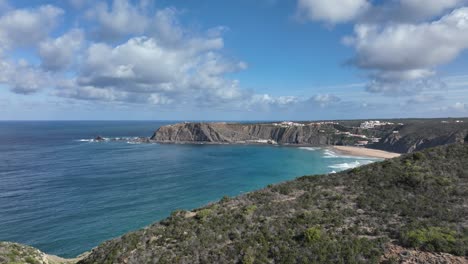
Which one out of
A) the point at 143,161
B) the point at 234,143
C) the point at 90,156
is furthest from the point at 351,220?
the point at 234,143

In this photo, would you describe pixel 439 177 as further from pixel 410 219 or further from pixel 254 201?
pixel 254 201

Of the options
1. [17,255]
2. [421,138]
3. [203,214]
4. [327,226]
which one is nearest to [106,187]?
[17,255]

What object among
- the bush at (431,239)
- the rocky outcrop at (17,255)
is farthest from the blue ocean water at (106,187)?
the bush at (431,239)

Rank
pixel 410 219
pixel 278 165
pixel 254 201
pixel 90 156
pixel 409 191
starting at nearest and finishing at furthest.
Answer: pixel 410 219, pixel 409 191, pixel 254 201, pixel 278 165, pixel 90 156

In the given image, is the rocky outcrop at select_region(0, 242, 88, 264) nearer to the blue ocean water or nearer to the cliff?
the cliff

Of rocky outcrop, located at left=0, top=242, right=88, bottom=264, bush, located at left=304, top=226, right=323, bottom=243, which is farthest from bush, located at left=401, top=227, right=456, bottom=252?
rocky outcrop, located at left=0, top=242, right=88, bottom=264

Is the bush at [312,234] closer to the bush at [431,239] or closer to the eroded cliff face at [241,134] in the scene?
the bush at [431,239]
